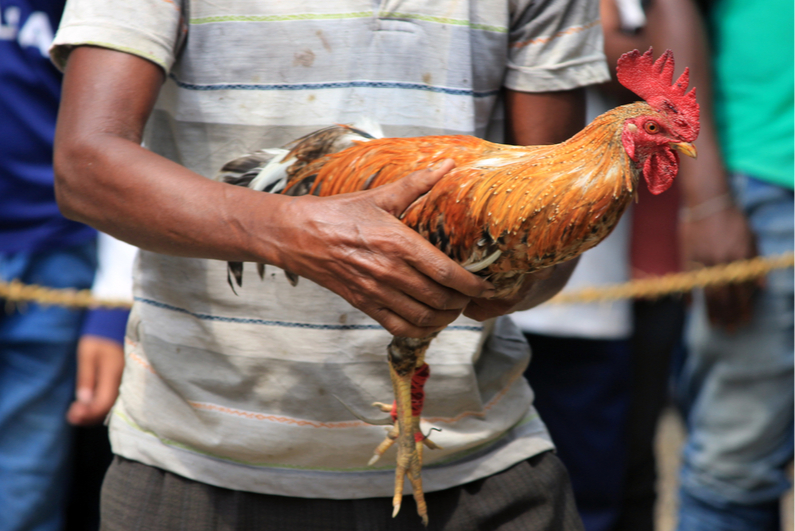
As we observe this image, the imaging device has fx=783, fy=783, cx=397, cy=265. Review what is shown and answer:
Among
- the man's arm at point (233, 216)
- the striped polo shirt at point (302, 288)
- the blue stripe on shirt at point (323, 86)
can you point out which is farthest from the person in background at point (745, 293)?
the man's arm at point (233, 216)

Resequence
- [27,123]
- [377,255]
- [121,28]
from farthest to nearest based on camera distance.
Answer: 1. [27,123]
2. [121,28]
3. [377,255]

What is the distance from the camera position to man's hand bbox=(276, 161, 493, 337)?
1185 millimetres

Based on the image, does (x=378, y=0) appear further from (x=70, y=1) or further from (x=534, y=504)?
(x=534, y=504)

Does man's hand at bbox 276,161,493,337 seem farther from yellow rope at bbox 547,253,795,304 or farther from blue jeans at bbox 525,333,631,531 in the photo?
blue jeans at bbox 525,333,631,531

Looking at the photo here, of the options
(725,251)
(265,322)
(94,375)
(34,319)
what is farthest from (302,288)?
(725,251)

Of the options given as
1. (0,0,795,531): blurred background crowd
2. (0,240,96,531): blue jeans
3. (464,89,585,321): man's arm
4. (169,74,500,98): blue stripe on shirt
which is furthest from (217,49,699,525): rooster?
(0,240,96,531): blue jeans

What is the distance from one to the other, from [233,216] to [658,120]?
2.23 feet

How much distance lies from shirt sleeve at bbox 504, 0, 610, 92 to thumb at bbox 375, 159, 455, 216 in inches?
20.8

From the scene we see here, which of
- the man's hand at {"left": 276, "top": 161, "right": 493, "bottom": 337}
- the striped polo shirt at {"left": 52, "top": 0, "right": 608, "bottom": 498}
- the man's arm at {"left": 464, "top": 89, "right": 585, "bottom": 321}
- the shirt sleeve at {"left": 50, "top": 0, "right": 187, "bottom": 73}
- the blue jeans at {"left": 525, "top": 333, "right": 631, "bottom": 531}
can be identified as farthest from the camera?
the blue jeans at {"left": 525, "top": 333, "right": 631, "bottom": 531}

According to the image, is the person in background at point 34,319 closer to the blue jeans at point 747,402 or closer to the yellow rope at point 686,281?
the yellow rope at point 686,281

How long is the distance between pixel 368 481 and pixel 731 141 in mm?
2151

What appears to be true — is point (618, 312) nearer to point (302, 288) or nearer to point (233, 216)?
point (302, 288)

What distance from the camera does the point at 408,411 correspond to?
1.45m

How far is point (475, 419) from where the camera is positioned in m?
1.72
